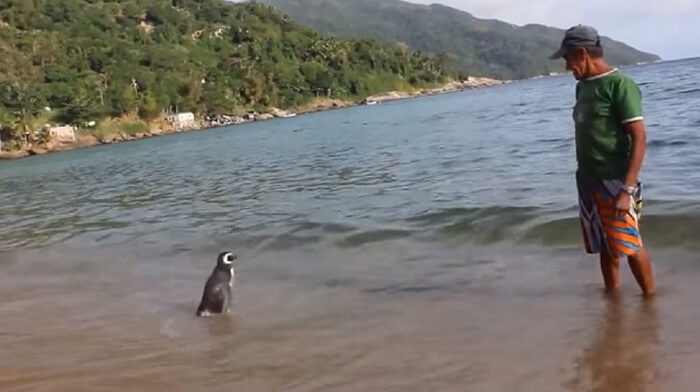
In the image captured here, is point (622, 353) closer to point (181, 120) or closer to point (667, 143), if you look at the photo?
point (667, 143)

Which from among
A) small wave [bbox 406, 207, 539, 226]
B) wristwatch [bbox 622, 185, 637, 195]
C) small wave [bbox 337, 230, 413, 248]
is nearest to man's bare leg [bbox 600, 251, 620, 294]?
wristwatch [bbox 622, 185, 637, 195]

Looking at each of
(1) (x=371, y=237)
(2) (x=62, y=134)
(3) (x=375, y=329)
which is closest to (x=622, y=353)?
(3) (x=375, y=329)

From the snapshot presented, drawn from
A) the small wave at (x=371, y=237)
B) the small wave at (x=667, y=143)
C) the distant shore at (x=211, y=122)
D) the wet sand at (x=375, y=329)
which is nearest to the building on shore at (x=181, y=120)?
the distant shore at (x=211, y=122)

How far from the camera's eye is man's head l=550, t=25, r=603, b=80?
5230 millimetres

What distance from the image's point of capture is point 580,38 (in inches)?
206

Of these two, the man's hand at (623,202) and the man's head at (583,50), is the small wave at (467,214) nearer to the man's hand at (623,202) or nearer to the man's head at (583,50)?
the man's hand at (623,202)

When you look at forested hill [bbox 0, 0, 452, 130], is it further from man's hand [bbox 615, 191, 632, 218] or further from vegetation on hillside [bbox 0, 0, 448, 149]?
man's hand [bbox 615, 191, 632, 218]

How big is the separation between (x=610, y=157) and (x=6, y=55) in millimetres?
117597

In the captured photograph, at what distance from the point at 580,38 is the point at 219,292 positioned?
3.70m

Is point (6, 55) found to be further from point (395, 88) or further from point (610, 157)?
point (610, 157)

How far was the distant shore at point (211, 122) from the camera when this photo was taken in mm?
86387

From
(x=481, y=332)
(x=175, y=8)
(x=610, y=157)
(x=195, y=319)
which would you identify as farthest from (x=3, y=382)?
(x=175, y=8)

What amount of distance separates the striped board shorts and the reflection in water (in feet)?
1.49

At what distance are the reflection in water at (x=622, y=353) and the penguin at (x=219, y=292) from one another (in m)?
3.22
